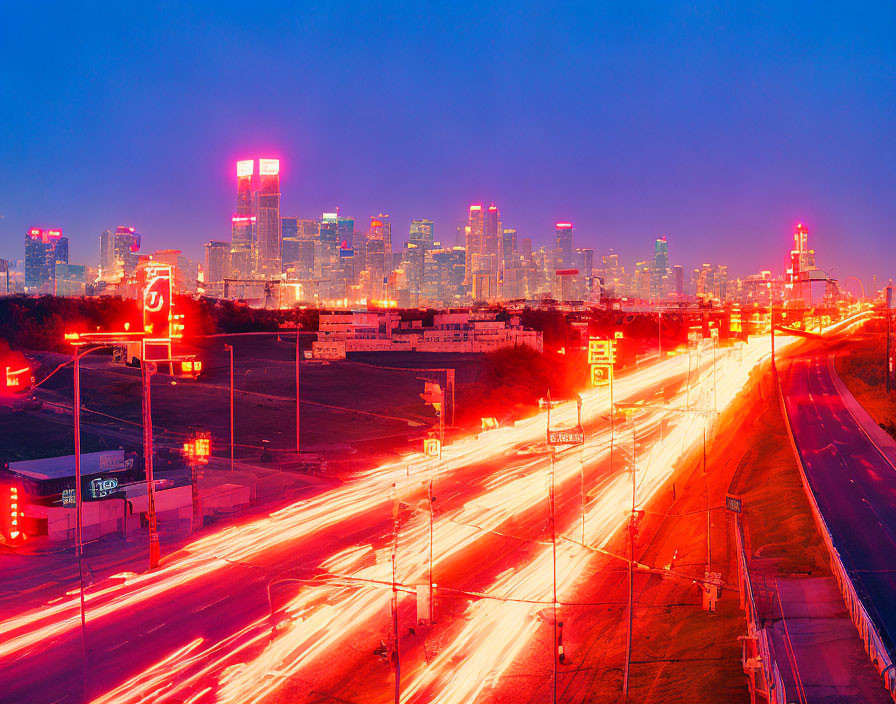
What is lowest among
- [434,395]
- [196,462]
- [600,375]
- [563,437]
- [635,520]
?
[635,520]

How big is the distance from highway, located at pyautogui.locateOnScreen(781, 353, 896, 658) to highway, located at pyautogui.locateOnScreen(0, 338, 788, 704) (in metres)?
6.78

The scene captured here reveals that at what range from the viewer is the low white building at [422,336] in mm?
92125

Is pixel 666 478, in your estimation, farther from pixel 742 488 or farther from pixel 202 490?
pixel 202 490

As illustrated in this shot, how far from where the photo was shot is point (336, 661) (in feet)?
58.3

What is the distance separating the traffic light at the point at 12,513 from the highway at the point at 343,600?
6483 mm

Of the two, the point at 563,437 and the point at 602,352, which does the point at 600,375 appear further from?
the point at 563,437

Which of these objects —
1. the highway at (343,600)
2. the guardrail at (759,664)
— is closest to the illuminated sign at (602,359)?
the highway at (343,600)

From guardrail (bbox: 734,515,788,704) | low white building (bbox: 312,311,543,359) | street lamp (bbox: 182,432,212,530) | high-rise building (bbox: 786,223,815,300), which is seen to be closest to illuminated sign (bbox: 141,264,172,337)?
street lamp (bbox: 182,432,212,530)

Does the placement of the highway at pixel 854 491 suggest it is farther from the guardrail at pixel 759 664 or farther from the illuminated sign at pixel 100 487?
the illuminated sign at pixel 100 487

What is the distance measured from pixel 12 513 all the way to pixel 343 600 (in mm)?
14291

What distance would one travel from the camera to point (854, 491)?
26.4 m

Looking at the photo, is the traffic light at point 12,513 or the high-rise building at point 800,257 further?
the high-rise building at point 800,257

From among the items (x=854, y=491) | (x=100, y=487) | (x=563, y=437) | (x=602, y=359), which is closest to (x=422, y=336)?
(x=602, y=359)

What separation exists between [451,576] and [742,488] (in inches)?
563
